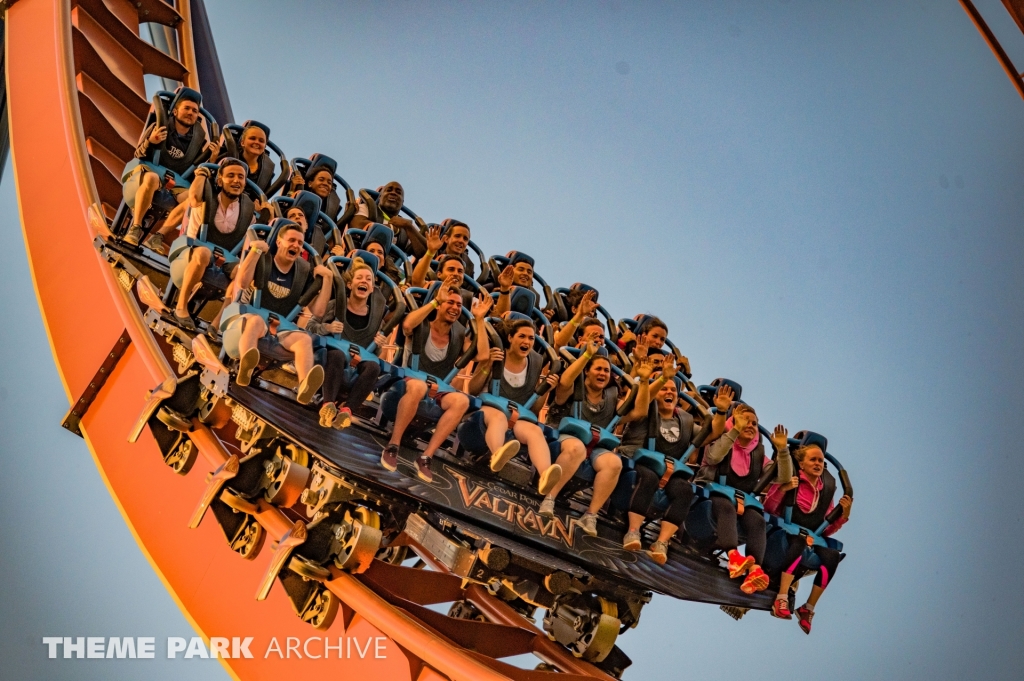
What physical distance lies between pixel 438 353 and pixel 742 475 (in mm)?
1881

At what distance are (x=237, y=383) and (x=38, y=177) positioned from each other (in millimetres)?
3242

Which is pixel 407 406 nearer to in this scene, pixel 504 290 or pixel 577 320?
pixel 577 320

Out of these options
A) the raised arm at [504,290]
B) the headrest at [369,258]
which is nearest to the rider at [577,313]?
the raised arm at [504,290]

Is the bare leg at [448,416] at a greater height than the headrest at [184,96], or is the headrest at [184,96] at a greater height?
the headrest at [184,96]

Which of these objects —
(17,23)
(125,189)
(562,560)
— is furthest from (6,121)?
(562,560)

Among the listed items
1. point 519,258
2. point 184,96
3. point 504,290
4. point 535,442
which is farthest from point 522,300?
point 184,96

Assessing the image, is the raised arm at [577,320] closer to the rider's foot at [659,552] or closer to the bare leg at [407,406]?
the rider's foot at [659,552]

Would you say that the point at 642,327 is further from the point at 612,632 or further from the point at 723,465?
the point at 612,632

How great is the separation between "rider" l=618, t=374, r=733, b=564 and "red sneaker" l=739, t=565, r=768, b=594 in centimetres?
47

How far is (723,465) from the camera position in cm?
661

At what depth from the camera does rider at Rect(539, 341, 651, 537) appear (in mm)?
5957

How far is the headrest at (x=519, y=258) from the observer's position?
24.7ft

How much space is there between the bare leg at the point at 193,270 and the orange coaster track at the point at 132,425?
64 cm

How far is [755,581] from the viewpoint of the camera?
6410 mm
